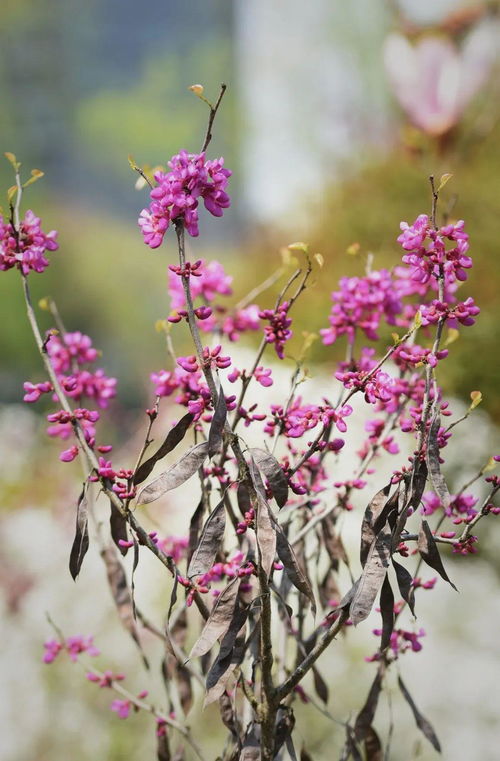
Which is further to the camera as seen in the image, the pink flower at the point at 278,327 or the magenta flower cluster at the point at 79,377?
the magenta flower cluster at the point at 79,377

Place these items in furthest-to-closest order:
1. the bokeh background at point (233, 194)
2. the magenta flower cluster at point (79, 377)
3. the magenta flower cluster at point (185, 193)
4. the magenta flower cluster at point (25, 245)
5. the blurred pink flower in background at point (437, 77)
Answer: the blurred pink flower in background at point (437, 77) → the bokeh background at point (233, 194) → the magenta flower cluster at point (79, 377) → the magenta flower cluster at point (25, 245) → the magenta flower cluster at point (185, 193)

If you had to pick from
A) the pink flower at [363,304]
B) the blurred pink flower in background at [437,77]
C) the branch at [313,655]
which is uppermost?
the blurred pink flower in background at [437,77]

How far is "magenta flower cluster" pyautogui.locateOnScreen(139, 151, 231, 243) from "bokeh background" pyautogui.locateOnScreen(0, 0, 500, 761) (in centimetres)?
28

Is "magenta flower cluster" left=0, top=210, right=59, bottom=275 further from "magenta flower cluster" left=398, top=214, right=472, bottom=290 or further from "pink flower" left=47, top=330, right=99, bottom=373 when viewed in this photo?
"magenta flower cluster" left=398, top=214, right=472, bottom=290

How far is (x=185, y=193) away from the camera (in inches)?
25.5

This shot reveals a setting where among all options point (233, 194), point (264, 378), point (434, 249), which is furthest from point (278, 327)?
point (233, 194)

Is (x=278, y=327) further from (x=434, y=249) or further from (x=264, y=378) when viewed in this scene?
(x=434, y=249)

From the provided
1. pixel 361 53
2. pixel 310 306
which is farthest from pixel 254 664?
pixel 361 53

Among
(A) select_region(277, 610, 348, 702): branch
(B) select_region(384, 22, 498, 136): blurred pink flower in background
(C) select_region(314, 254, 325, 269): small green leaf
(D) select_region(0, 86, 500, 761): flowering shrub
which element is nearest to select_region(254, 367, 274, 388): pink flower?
(D) select_region(0, 86, 500, 761): flowering shrub

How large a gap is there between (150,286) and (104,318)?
0.42 meters

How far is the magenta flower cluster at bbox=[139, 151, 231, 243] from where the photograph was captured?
2.09 feet

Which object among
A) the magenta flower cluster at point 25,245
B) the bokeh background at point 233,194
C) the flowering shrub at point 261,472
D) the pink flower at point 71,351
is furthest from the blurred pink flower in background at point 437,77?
the magenta flower cluster at point 25,245

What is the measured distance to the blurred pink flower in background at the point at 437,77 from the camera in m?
3.48

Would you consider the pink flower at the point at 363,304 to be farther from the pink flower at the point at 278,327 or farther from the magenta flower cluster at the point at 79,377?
the magenta flower cluster at the point at 79,377
